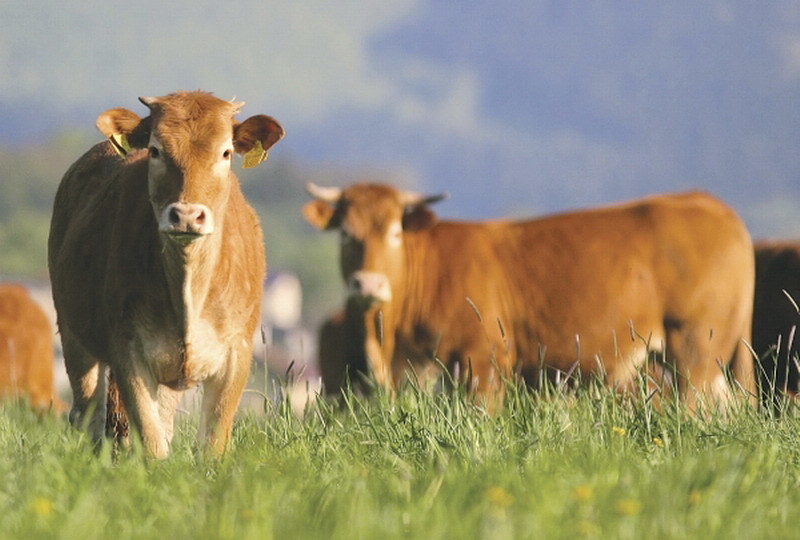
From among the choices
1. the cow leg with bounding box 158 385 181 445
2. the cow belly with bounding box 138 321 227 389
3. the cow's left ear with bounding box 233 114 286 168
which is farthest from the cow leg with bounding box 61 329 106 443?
the cow's left ear with bounding box 233 114 286 168

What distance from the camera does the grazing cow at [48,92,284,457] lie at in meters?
5.92

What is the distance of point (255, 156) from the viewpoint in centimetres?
639

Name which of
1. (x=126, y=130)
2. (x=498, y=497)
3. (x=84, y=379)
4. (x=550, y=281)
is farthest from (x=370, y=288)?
(x=498, y=497)

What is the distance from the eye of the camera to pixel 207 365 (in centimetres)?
612

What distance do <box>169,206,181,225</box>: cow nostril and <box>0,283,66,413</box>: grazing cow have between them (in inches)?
274

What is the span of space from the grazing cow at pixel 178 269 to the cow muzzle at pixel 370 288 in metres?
3.11

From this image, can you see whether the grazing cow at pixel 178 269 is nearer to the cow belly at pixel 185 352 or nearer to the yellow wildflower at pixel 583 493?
the cow belly at pixel 185 352

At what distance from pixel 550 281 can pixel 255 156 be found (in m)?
4.45

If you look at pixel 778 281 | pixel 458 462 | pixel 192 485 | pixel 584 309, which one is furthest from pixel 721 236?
pixel 192 485

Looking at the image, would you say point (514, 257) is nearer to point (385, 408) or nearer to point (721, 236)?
point (721, 236)

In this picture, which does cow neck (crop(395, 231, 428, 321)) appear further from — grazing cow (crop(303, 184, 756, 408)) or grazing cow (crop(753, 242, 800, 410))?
grazing cow (crop(753, 242, 800, 410))

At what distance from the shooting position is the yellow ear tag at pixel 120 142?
20.7 ft

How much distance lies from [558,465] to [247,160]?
105 inches

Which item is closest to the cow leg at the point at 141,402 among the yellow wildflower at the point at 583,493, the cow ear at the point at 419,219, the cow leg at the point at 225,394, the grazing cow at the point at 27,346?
the cow leg at the point at 225,394
